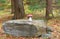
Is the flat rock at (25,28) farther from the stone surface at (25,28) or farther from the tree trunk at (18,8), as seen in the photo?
the tree trunk at (18,8)

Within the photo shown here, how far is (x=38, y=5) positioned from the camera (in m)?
14.2

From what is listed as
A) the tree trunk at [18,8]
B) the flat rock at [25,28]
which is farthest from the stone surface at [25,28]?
the tree trunk at [18,8]

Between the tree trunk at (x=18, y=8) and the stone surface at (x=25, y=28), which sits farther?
the tree trunk at (x=18, y=8)

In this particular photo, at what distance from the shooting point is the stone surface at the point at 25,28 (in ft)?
24.8

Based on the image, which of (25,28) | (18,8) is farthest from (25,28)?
(18,8)

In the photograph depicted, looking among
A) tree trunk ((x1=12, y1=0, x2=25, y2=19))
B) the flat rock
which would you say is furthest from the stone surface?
tree trunk ((x1=12, y1=0, x2=25, y2=19))

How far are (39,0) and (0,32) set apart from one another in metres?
6.88

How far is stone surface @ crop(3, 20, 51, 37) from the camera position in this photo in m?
7.57

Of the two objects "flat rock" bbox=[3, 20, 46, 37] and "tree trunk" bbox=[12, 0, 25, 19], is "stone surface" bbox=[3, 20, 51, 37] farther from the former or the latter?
"tree trunk" bbox=[12, 0, 25, 19]

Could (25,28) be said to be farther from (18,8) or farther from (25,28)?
(18,8)

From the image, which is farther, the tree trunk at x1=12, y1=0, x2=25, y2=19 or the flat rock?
the tree trunk at x1=12, y1=0, x2=25, y2=19

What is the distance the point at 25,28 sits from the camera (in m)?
7.75

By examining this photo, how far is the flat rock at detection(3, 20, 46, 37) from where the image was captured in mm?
7574

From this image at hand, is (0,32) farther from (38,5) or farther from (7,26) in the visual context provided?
(38,5)
